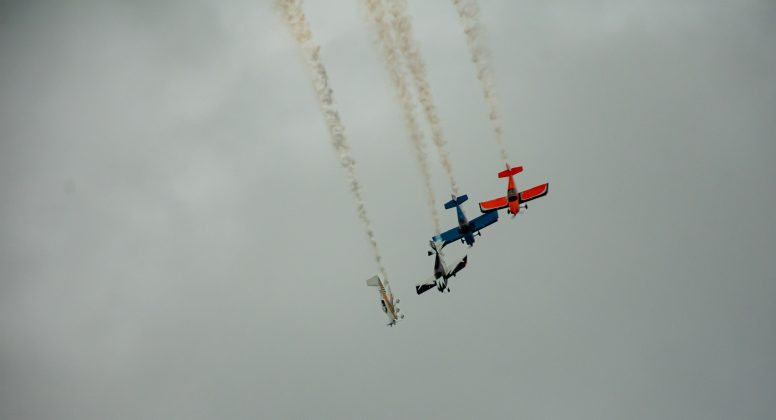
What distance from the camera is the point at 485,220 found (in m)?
51.5

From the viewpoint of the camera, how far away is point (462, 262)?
49.7m

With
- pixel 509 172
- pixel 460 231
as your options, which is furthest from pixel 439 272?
pixel 509 172

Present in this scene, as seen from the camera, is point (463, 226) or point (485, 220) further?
point (485, 220)

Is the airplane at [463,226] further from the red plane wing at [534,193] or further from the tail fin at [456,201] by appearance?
the red plane wing at [534,193]

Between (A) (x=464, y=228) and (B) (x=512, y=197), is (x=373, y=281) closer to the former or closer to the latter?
(A) (x=464, y=228)

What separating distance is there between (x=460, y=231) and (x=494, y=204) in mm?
4089

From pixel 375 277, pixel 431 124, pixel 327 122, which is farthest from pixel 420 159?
pixel 375 277

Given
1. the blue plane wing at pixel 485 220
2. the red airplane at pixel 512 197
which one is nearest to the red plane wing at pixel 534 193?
the red airplane at pixel 512 197

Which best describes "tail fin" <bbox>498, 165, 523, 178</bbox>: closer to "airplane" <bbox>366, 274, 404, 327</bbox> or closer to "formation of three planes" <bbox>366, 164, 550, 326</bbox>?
"formation of three planes" <bbox>366, 164, 550, 326</bbox>

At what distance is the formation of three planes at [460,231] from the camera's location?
47344 millimetres

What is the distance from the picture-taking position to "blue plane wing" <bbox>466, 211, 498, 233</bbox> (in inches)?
2020

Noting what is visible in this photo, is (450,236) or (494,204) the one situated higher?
(494,204)

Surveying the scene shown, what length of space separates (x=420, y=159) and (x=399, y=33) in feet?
24.5

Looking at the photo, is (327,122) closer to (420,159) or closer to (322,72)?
(322,72)
